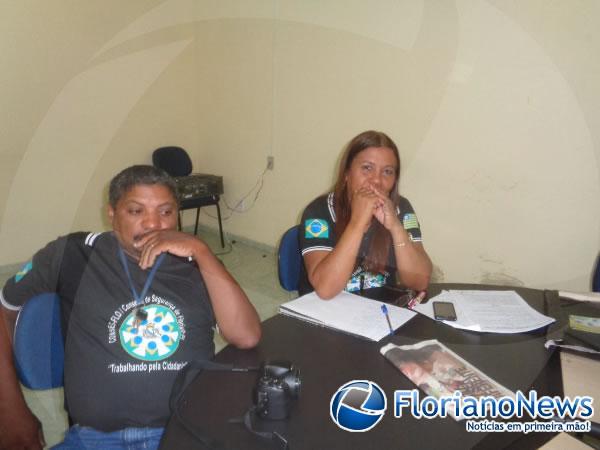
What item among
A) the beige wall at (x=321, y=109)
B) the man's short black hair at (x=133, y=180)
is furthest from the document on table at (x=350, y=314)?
the beige wall at (x=321, y=109)

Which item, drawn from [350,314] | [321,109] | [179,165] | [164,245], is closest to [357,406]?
[350,314]

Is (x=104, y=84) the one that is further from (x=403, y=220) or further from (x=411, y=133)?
(x=403, y=220)

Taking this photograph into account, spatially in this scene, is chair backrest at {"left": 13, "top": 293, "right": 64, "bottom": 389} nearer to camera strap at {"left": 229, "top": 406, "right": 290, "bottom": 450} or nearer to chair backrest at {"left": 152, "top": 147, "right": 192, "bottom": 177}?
camera strap at {"left": 229, "top": 406, "right": 290, "bottom": 450}

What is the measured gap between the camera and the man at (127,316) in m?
1.03

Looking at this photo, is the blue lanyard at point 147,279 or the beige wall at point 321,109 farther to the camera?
the beige wall at point 321,109

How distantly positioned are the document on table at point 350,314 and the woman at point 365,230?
5 centimetres

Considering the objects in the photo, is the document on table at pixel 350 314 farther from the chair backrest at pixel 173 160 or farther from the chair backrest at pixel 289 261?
the chair backrest at pixel 173 160

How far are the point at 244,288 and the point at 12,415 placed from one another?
6.91 feet

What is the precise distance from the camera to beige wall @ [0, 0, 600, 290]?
238 centimetres

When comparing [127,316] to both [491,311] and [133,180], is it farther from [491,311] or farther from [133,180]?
[491,311]

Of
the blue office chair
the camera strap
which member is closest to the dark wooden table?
the camera strap

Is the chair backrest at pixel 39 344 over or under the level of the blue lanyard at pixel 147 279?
under

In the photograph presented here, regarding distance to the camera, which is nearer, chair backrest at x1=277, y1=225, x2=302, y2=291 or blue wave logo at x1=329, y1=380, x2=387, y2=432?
blue wave logo at x1=329, y1=380, x2=387, y2=432

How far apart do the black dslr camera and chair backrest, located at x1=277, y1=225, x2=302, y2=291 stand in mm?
821
